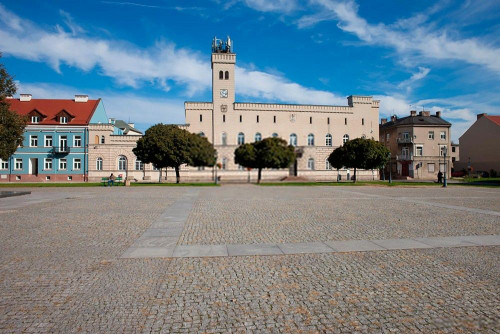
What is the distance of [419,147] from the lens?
58281mm

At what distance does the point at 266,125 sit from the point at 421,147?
96.8ft

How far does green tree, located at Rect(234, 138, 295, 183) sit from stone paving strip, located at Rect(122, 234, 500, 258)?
3272 cm

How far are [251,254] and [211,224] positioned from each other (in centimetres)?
382

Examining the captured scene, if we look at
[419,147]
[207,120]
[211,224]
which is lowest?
[211,224]

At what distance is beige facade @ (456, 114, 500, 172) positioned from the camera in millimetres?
55781

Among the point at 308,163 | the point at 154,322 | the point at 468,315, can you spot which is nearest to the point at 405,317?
the point at 468,315

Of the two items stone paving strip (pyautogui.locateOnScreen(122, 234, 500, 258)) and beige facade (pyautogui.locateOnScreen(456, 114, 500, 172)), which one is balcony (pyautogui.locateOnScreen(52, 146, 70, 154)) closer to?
stone paving strip (pyautogui.locateOnScreen(122, 234, 500, 258))

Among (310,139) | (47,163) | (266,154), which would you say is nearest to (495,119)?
(310,139)

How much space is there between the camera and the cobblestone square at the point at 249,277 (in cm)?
386

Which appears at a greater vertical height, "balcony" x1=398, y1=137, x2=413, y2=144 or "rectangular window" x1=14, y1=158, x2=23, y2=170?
"balcony" x1=398, y1=137, x2=413, y2=144

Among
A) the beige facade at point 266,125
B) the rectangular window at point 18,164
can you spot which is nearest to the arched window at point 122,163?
the beige facade at point 266,125

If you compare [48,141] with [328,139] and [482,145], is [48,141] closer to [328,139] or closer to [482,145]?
[328,139]

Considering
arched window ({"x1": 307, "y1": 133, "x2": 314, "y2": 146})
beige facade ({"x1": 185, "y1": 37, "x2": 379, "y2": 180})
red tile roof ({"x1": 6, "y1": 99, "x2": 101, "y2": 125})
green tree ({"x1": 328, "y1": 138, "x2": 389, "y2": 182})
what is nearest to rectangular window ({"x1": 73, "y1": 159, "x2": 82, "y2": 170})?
red tile roof ({"x1": 6, "y1": 99, "x2": 101, "y2": 125})

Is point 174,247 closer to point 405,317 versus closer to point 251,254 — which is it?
point 251,254
